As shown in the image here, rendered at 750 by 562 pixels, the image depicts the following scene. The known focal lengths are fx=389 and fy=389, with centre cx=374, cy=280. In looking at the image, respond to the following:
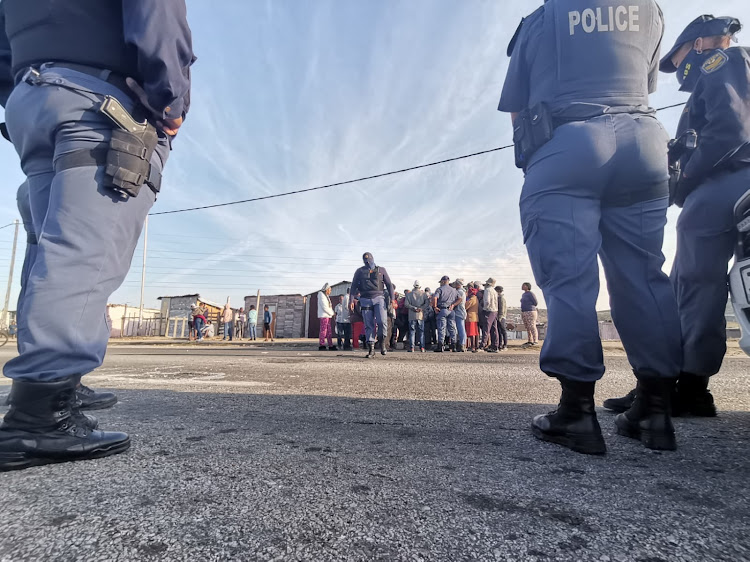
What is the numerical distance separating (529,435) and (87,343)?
142cm

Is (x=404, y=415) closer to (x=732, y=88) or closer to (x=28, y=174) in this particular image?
(x=28, y=174)

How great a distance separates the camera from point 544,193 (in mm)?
1399

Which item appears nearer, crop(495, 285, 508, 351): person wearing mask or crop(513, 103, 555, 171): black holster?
crop(513, 103, 555, 171): black holster

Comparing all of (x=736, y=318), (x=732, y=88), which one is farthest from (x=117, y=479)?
(x=732, y=88)

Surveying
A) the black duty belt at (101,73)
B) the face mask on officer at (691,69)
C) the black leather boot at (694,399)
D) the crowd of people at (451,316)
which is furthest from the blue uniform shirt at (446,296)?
the black duty belt at (101,73)

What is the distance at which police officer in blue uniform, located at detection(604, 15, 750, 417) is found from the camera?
67.2 inches

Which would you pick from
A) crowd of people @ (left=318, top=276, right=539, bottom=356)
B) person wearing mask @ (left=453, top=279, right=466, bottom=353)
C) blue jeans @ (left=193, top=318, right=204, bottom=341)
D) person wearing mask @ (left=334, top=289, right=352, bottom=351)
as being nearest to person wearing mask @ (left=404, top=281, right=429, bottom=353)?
crowd of people @ (left=318, top=276, right=539, bottom=356)

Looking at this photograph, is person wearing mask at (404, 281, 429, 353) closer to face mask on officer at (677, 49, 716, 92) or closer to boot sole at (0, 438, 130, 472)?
face mask on officer at (677, 49, 716, 92)

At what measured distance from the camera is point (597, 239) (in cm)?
138

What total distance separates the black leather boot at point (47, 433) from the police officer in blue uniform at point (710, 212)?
6.80 ft

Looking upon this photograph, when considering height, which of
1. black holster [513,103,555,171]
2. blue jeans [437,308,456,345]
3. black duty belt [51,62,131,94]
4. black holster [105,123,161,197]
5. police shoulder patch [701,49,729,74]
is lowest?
blue jeans [437,308,456,345]

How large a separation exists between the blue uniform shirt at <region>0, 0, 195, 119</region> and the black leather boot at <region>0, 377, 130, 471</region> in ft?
3.06

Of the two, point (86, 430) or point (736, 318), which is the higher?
point (736, 318)

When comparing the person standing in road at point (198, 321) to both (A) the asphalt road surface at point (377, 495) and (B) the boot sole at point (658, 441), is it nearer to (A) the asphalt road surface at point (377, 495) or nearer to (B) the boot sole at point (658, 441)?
(A) the asphalt road surface at point (377, 495)
